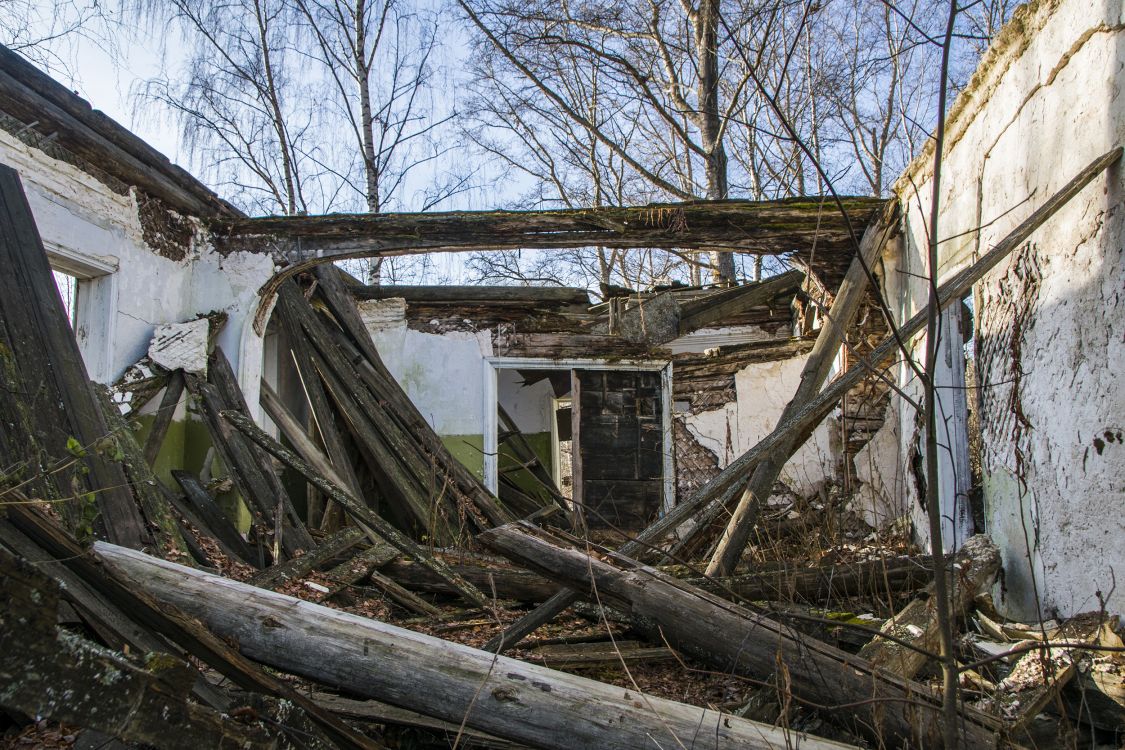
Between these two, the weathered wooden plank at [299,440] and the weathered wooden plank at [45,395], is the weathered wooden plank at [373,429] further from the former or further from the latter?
the weathered wooden plank at [45,395]

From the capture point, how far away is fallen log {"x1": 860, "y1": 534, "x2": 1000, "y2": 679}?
9.98 ft

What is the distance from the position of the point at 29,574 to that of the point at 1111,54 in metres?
4.12

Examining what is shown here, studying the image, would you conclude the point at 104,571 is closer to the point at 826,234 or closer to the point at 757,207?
the point at 757,207

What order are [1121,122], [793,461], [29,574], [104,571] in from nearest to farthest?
[29,574], [104,571], [1121,122], [793,461]

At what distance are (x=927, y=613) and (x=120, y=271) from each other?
5.43 metres

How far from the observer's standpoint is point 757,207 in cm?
607

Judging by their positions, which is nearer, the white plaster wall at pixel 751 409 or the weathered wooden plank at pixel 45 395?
the weathered wooden plank at pixel 45 395

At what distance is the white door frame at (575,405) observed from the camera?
840cm

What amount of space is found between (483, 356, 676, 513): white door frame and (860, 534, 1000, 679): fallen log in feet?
13.6

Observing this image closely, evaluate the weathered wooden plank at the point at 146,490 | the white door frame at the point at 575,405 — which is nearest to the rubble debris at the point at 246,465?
the weathered wooden plank at the point at 146,490

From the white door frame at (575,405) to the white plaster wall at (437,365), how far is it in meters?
0.09

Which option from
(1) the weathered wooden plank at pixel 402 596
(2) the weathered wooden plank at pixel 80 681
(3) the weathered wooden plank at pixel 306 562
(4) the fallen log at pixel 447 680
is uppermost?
(2) the weathered wooden plank at pixel 80 681

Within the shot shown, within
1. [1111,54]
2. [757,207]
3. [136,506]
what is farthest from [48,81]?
[1111,54]

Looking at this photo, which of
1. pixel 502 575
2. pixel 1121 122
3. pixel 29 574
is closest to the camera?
pixel 29 574
